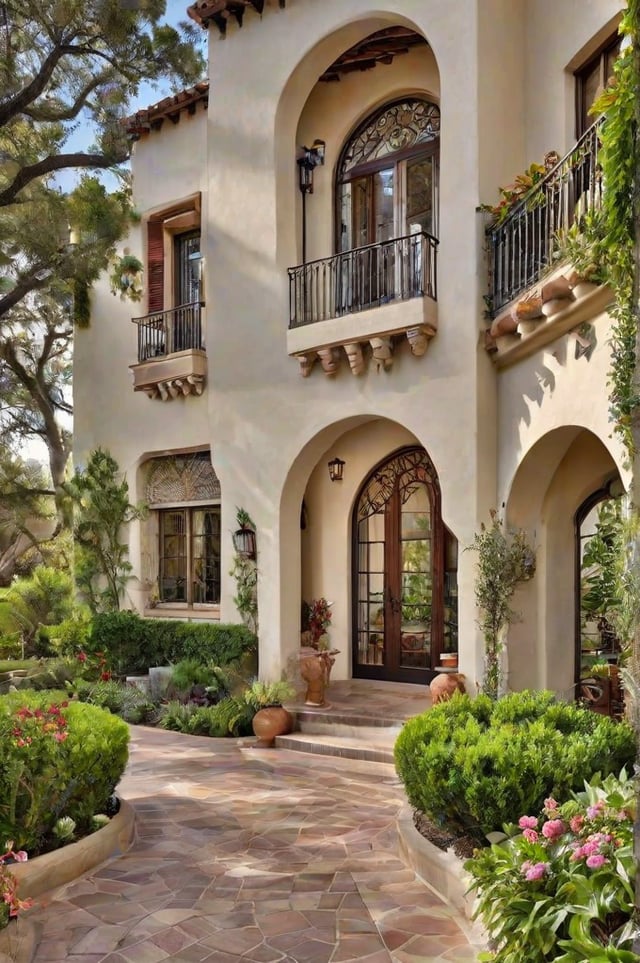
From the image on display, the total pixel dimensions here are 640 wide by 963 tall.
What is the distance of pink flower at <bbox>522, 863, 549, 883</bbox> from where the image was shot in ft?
12.8

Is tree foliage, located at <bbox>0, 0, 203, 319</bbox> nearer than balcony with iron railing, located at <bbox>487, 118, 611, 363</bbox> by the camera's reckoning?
No

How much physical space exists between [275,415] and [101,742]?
588cm

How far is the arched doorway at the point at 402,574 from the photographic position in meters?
10.8

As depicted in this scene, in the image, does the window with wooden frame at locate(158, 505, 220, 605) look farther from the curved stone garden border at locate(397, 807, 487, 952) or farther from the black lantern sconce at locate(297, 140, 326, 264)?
the curved stone garden border at locate(397, 807, 487, 952)

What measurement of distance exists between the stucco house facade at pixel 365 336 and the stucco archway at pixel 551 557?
24 mm

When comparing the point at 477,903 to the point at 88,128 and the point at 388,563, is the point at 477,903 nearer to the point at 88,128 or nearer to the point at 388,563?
the point at 388,563

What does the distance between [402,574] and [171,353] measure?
5.03 meters

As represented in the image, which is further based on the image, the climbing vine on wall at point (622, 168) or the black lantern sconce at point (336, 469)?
the black lantern sconce at point (336, 469)

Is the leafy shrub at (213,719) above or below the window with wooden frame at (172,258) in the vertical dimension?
below

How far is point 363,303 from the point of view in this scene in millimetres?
10180

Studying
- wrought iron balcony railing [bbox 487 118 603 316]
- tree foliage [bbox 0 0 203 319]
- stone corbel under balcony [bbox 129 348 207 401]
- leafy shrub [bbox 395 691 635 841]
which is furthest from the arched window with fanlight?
leafy shrub [bbox 395 691 635 841]

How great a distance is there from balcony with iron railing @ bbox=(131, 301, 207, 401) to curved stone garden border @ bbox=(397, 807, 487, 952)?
7.97m

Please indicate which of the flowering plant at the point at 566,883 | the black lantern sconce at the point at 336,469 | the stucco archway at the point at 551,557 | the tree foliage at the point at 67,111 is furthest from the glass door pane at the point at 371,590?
the flowering plant at the point at 566,883

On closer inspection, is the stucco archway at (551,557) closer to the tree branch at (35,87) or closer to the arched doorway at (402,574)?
the arched doorway at (402,574)
